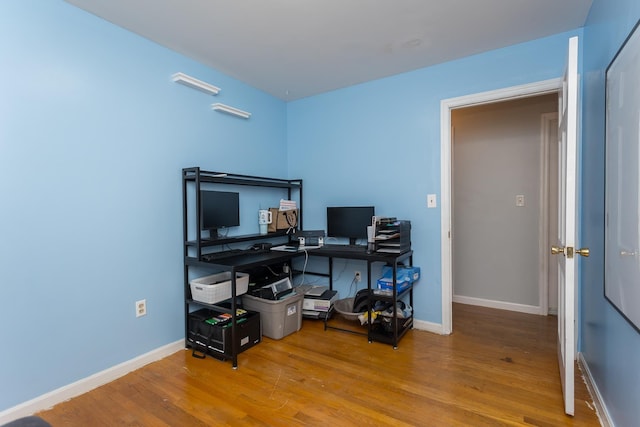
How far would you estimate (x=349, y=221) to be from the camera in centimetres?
320

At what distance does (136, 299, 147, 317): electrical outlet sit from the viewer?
2303 mm

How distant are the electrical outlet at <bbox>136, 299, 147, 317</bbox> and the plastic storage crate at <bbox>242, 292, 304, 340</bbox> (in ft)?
2.58

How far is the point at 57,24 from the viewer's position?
1909 millimetres

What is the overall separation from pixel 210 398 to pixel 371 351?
3.94 feet

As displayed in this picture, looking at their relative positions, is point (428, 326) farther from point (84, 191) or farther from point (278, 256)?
point (84, 191)

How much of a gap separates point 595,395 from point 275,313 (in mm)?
2130

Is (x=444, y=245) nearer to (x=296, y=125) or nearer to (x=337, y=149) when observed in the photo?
(x=337, y=149)

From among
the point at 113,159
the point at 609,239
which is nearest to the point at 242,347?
the point at 113,159

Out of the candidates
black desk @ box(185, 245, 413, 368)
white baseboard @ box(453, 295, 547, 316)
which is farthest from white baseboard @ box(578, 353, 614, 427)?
black desk @ box(185, 245, 413, 368)

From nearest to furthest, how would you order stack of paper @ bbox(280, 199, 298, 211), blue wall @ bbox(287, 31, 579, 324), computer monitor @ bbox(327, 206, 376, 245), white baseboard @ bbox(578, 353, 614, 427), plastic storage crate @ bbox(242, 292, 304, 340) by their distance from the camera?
white baseboard @ bbox(578, 353, 614, 427), blue wall @ bbox(287, 31, 579, 324), plastic storage crate @ bbox(242, 292, 304, 340), computer monitor @ bbox(327, 206, 376, 245), stack of paper @ bbox(280, 199, 298, 211)

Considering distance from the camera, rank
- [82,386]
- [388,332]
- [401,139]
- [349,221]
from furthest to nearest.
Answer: [349,221], [401,139], [388,332], [82,386]

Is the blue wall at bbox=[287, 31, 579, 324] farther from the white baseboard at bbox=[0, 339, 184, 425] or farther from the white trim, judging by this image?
the white baseboard at bbox=[0, 339, 184, 425]

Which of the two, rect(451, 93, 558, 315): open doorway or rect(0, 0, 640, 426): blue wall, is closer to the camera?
rect(0, 0, 640, 426): blue wall

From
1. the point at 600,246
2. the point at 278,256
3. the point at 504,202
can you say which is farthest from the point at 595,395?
the point at 278,256
